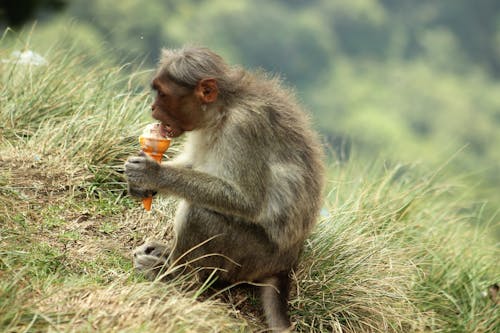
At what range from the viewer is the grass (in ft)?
14.7

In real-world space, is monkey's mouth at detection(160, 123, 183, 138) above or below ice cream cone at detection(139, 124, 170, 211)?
above

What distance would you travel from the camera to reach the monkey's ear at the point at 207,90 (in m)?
4.97

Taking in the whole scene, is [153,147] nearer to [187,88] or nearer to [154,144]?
[154,144]

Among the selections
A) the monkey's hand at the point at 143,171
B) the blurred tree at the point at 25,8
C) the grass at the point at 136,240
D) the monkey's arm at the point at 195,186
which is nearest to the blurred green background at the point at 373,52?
the blurred tree at the point at 25,8

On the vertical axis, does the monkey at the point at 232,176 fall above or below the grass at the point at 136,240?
above

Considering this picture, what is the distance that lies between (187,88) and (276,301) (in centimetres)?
145

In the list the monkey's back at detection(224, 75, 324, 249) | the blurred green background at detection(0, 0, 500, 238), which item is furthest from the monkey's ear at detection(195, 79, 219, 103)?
the blurred green background at detection(0, 0, 500, 238)

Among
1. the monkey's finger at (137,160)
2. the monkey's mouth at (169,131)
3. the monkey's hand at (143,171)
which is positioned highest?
the monkey's mouth at (169,131)

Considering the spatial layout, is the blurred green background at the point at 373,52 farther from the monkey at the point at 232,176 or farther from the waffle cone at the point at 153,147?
the waffle cone at the point at 153,147

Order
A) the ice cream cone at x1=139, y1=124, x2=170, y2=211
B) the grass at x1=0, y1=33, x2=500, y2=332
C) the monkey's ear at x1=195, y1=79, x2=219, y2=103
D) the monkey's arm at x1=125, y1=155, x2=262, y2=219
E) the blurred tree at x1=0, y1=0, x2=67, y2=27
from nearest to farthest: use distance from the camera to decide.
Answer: the grass at x1=0, y1=33, x2=500, y2=332, the monkey's arm at x1=125, y1=155, x2=262, y2=219, the monkey's ear at x1=195, y1=79, x2=219, y2=103, the ice cream cone at x1=139, y1=124, x2=170, y2=211, the blurred tree at x1=0, y1=0, x2=67, y2=27

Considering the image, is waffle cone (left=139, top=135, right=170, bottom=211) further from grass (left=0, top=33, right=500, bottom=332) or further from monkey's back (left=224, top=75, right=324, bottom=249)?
grass (left=0, top=33, right=500, bottom=332)

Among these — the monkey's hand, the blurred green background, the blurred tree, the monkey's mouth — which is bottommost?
the blurred green background

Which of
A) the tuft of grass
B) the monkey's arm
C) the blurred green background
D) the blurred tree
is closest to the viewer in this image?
the monkey's arm

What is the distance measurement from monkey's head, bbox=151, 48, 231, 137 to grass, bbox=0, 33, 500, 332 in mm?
997
